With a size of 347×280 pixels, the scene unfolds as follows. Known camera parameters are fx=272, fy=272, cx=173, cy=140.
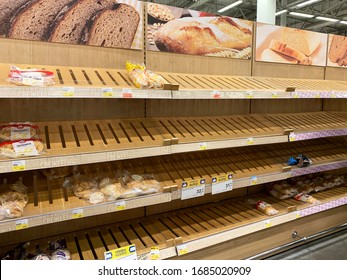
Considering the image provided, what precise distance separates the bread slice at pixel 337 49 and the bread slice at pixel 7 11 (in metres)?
2.88

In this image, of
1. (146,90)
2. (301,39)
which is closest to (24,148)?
(146,90)

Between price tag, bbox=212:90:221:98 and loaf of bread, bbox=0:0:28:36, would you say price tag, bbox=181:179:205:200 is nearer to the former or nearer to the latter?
price tag, bbox=212:90:221:98

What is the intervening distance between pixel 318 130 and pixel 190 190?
129 centimetres

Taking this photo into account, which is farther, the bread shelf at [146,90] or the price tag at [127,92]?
the price tag at [127,92]

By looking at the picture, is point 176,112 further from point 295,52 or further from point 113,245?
point 295,52

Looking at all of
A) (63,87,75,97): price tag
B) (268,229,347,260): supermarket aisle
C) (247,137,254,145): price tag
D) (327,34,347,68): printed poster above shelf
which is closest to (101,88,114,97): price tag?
(63,87,75,97): price tag

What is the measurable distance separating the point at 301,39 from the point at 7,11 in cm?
248

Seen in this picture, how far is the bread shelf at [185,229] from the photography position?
1.71 metres

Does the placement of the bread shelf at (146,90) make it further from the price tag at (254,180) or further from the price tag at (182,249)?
the price tag at (182,249)

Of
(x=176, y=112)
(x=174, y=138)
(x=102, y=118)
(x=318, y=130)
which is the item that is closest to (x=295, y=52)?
(x=318, y=130)

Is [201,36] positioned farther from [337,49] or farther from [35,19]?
[337,49]

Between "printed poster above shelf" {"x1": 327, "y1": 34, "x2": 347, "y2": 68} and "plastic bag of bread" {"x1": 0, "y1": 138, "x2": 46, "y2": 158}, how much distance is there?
2.94 metres

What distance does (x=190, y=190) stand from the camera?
1.77 m

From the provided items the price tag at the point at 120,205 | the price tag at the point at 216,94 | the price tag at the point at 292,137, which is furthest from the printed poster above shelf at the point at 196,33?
the price tag at the point at 120,205
